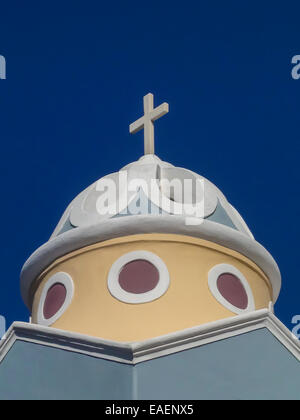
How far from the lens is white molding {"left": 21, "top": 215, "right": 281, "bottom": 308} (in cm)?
1320

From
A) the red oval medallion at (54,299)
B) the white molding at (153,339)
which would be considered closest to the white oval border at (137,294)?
the red oval medallion at (54,299)

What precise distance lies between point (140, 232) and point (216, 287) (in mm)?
1195

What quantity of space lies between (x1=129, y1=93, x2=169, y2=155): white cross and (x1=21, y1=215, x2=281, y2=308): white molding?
7.38 feet

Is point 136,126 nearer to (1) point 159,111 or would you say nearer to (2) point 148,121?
(2) point 148,121

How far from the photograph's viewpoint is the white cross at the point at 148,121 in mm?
15344

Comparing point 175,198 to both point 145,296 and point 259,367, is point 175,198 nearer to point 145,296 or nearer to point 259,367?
point 145,296

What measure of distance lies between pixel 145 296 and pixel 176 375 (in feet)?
5.71

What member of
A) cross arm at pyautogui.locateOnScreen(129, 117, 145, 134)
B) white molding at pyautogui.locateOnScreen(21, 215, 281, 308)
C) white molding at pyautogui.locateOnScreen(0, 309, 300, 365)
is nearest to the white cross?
→ cross arm at pyautogui.locateOnScreen(129, 117, 145, 134)

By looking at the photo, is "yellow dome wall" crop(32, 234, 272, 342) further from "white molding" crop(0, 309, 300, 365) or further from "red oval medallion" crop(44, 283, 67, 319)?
"white molding" crop(0, 309, 300, 365)

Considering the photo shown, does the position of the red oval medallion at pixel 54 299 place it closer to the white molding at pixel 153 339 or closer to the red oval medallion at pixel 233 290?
the white molding at pixel 153 339

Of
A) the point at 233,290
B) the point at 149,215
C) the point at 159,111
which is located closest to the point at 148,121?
the point at 159,111

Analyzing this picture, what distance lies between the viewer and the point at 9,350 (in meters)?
11.9

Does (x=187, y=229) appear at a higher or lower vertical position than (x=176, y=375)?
higher
